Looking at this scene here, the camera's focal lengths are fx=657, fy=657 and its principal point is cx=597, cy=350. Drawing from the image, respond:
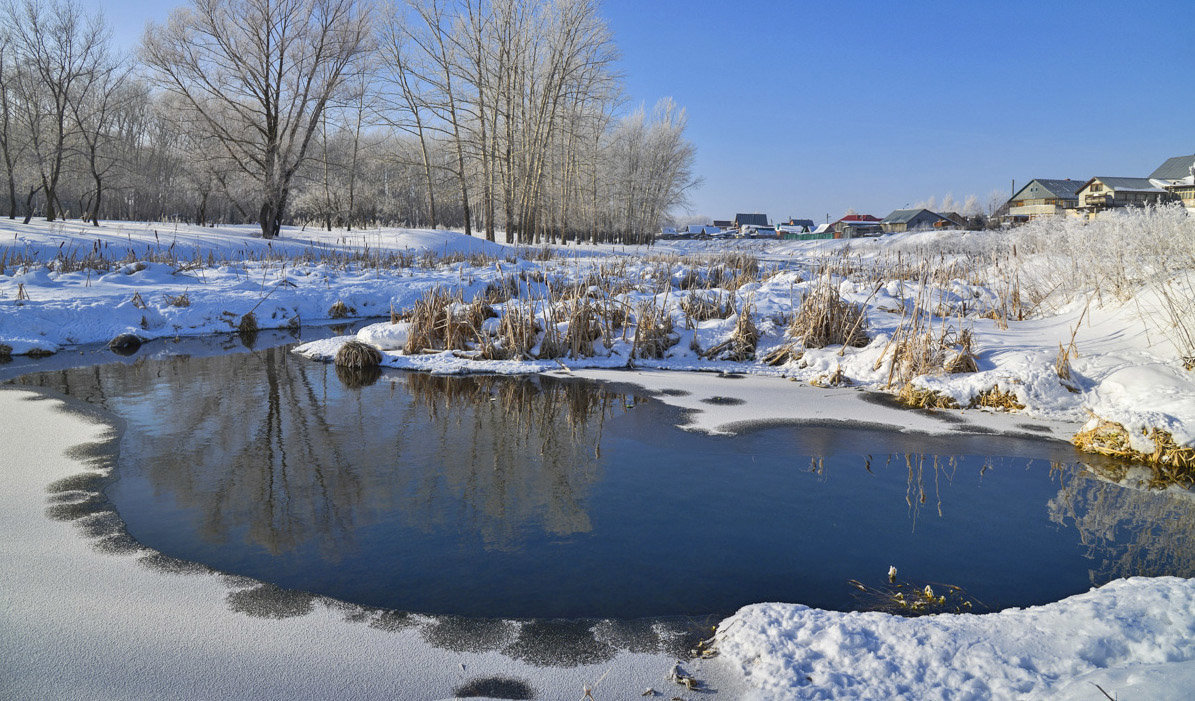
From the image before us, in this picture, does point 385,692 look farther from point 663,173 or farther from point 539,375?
point 663,173

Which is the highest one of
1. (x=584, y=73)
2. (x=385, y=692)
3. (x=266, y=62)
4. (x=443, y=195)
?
(x=584, y=73)

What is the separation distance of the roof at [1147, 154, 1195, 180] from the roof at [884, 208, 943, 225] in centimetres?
1729

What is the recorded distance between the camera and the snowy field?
8.82 feet

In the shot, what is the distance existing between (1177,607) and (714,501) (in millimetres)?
2543

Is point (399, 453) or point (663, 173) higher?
point (663, 173)

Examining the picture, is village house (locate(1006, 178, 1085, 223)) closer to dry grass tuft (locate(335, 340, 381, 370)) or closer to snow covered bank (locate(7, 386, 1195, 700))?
dry grass tuft (locate(335, 340, 381, 370))

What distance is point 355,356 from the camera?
32.1ft

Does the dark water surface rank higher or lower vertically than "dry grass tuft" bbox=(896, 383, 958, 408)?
lower

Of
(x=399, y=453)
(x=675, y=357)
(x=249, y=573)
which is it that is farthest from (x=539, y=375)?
(x=249, y=573)

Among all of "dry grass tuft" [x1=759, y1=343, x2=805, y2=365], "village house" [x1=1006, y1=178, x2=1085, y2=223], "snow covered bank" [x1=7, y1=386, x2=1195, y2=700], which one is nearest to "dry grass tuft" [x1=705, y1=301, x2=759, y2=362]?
"dry grass tuft" [x1=759, y1=343, x2=805, y2=365]

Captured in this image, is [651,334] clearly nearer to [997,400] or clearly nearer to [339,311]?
[997,400]

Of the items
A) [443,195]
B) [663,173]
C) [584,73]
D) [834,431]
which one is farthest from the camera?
[663,173]

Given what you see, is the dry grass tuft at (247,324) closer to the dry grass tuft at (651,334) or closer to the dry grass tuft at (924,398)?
the dry grass tuft at (651,334)

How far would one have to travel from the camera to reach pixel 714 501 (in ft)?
15.8
